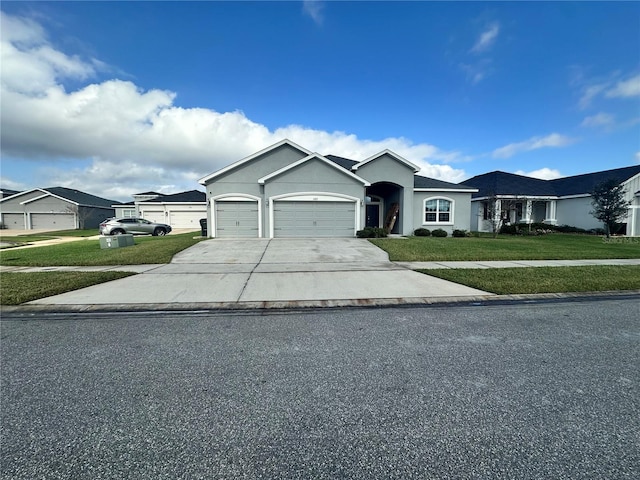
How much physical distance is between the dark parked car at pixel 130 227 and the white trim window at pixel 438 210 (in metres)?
21.0

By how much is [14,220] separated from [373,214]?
42012 millimetres

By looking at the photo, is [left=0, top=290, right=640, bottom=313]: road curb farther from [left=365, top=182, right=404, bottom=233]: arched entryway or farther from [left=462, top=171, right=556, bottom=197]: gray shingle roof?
[left=462, top=171, right=556, bottom=197]: gray shingle roof

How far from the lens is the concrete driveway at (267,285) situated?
5930 mm

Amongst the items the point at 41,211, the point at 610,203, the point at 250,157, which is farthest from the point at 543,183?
the point at 41,211

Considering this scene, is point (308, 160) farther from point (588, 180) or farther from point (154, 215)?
point (588, 180)

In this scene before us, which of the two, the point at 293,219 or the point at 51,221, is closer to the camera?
the point at 293,219

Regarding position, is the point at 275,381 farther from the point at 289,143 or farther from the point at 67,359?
the point at 289,143

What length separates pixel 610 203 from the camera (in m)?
20.3

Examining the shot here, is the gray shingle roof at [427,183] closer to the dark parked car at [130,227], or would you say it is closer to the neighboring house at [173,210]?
the dark parked car at [130,227]

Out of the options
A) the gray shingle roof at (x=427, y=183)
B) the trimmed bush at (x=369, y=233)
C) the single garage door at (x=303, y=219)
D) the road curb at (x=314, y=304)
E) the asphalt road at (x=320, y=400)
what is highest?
the gray shingle roof at (x=427, y=183)

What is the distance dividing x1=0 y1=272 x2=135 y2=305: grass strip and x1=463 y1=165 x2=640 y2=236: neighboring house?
22822mm

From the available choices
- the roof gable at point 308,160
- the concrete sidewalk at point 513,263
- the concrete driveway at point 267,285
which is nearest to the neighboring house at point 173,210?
the roof gable at point 308,160

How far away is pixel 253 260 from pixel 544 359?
9.15 m

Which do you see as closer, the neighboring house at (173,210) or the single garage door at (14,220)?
the neighboring house at (173,210)
